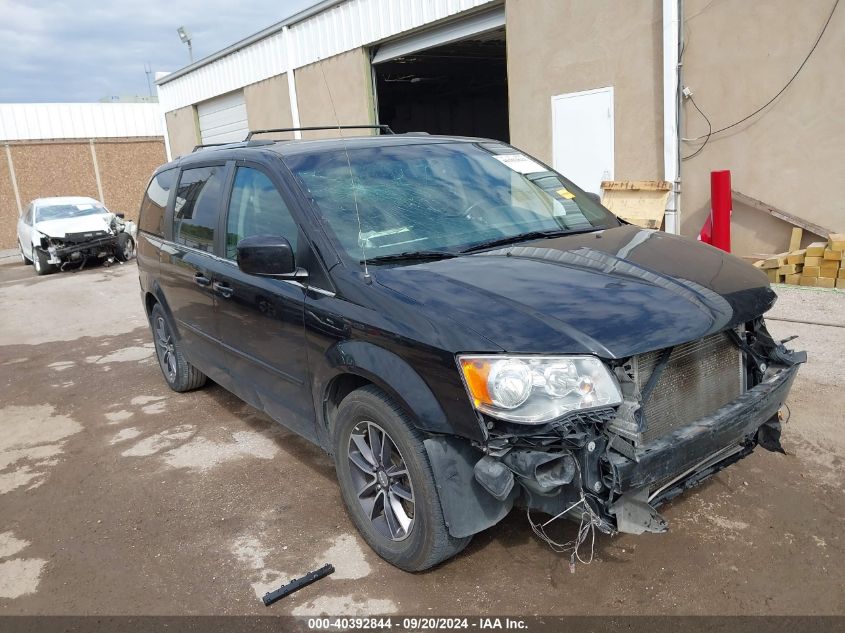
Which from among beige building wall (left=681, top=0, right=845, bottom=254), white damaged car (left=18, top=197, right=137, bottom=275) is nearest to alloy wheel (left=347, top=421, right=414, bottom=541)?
beige building wall (left=681, top=0, right=845, bottom=254)

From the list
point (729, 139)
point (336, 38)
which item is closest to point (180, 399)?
point (729, 139)

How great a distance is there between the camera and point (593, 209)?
13.3ft

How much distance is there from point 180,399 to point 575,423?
417 cm

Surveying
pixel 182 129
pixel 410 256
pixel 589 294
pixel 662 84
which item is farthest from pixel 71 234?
pixel 589 294

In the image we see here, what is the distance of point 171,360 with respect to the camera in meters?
5.65

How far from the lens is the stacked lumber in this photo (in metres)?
6.98

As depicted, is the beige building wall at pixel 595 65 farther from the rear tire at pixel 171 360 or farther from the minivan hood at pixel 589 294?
the rear tire at pixel 171 360

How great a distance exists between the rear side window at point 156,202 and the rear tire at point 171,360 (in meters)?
0.70

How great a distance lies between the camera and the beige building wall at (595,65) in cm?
860

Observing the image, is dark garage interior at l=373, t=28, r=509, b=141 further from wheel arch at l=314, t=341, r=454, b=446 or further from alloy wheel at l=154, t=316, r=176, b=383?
wheel arch at l=314, t=341, r=454, b=446

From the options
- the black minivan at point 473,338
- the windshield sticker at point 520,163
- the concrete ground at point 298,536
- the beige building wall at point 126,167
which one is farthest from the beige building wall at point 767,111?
the beige building wall at point 126,167

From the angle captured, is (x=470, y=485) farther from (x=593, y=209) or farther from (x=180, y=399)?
(x=180, y=399)

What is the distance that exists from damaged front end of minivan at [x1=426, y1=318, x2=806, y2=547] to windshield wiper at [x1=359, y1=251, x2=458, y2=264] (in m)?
0.81

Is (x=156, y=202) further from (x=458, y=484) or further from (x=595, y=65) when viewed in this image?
(x=595, y=65)
